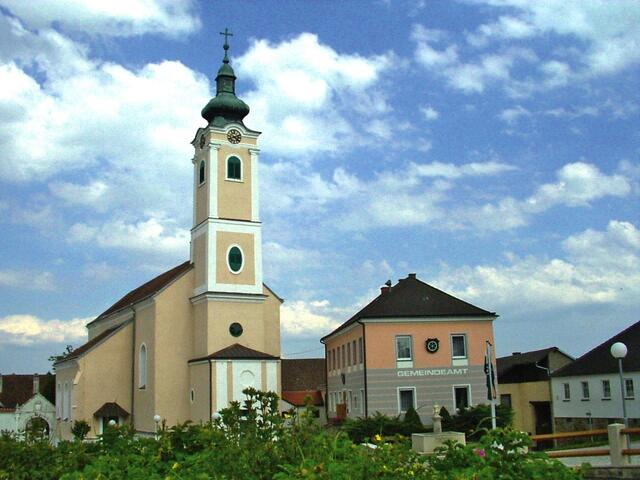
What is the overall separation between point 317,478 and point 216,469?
1429 mm

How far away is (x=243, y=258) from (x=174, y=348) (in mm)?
6090

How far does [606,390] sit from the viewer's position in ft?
124

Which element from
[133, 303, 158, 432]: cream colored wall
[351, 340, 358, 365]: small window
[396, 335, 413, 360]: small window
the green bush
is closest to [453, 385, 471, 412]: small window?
[396, 335, 413, 360]: small window

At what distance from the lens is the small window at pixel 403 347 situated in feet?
122

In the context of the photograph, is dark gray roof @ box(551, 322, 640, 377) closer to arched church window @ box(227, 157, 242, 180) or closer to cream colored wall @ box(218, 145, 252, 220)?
cream colored wall @ box(218, 145, 252, 220)

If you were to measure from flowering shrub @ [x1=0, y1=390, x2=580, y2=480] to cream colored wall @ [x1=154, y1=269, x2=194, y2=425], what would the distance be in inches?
1238

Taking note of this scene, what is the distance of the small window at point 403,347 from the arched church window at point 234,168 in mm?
12619

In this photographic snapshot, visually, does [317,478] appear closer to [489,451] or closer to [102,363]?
[489,451]

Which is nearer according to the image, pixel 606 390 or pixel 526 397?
pixel 606 390

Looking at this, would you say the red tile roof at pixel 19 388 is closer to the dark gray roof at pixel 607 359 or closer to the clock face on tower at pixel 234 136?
the clock face on tower at pixel 234 136

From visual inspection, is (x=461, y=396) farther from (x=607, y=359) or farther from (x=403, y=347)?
(x=607, y=359)

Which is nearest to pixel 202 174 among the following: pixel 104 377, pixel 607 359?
pixel 104 377

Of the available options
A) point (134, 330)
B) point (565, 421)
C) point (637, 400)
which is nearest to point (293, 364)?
point (134, 330)

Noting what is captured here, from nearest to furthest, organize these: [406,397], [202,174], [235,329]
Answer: [406,397]
[235,329]
[202,174]
